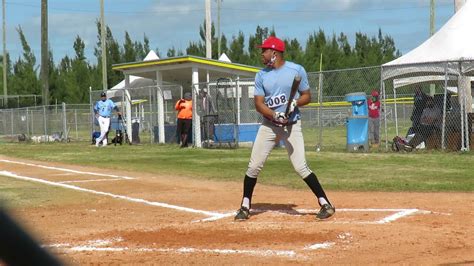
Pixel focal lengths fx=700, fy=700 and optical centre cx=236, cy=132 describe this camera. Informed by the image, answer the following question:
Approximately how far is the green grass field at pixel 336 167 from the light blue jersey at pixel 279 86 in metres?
3.73

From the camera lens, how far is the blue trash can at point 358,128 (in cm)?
2033

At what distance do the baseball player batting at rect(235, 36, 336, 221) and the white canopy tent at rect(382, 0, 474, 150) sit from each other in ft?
37.1

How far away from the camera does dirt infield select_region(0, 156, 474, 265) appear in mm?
5949

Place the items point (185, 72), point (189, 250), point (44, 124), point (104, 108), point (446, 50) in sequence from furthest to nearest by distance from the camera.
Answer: point (44, 124)
point (185, 72)
point (104, 108)
point (446, 50)
point (189, 250)

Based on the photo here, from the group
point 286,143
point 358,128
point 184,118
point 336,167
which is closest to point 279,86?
point 286,143

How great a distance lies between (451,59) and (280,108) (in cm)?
1325

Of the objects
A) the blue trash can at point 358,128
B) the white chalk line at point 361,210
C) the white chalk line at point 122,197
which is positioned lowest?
Answer: the white chalk line at point 122,197

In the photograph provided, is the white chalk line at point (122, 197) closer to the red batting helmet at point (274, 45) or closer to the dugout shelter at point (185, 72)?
the red batting helmet at point (274, 45)

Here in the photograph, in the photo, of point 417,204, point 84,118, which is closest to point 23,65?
point 84,118

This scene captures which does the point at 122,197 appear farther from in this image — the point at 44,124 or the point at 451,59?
the point at 44,124

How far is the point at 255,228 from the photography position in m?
7.41

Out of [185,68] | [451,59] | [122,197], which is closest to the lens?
[122,197]

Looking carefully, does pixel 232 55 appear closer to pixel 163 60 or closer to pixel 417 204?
pixel 163 60

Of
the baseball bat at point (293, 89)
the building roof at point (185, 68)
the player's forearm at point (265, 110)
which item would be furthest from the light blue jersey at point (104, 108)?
the baseball bat at point (293, 89)
